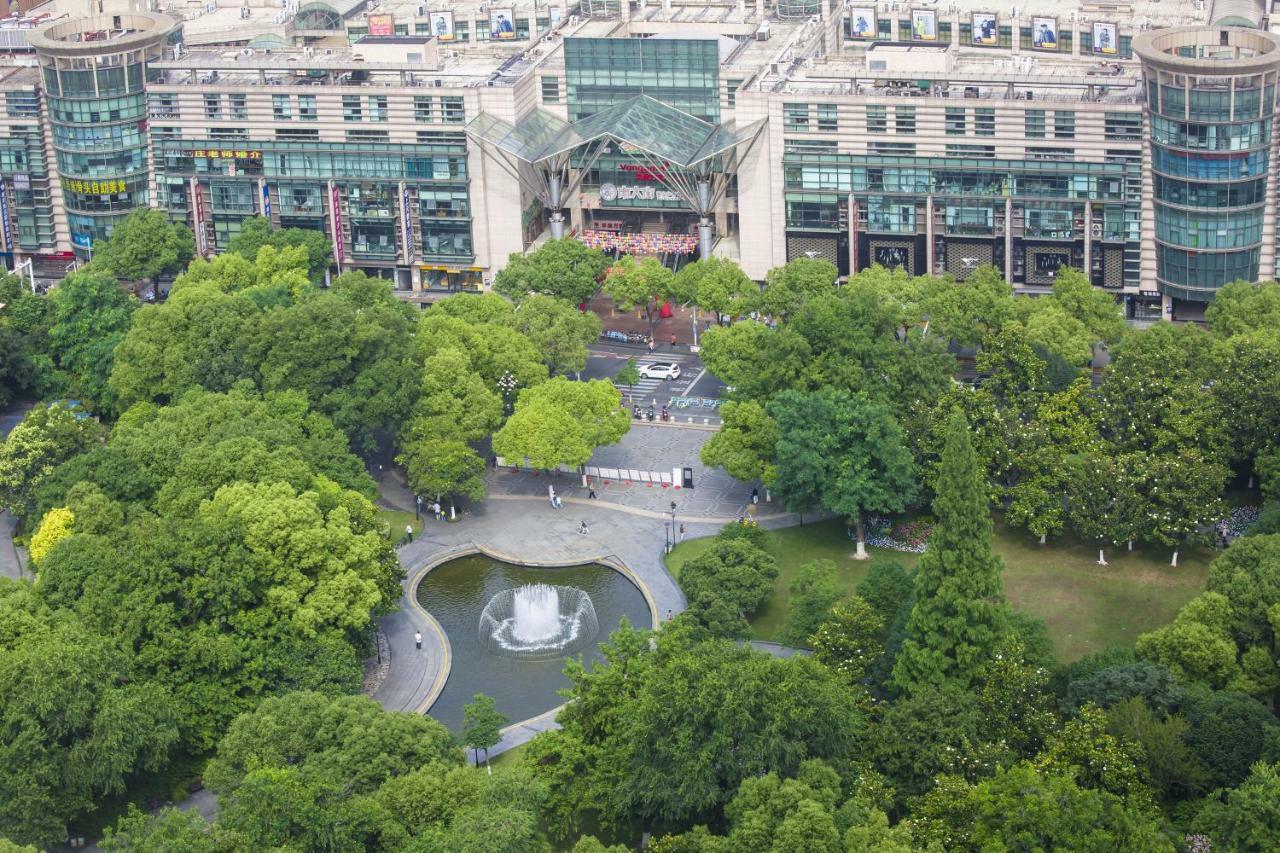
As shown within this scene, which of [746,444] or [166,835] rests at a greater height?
[746,444]

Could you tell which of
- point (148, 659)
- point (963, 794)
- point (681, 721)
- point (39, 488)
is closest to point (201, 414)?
point (39, 488)

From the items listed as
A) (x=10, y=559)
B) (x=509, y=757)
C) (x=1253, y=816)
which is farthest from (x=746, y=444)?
(x=1253, y=816)

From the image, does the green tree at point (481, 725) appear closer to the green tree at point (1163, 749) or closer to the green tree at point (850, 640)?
the green tree at point (850, 640)

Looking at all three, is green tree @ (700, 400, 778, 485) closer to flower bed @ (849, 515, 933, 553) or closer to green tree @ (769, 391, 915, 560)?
green tree @ (769, 391, 915, 560)

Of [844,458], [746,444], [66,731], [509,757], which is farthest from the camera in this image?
[746,444]

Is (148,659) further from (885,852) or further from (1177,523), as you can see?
(1177,523)

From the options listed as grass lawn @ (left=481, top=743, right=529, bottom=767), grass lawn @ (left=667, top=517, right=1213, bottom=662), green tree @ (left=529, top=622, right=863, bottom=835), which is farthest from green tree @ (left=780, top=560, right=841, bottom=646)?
grass lawn @ (left=481, top=743, right=529, bottom=767)

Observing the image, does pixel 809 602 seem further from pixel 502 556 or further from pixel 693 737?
pixel 502 556
